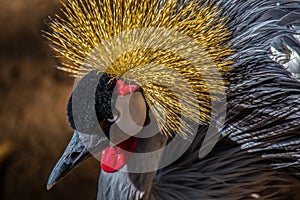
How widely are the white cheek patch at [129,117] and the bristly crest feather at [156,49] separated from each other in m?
0.03

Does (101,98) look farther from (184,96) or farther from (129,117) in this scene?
(184,96)

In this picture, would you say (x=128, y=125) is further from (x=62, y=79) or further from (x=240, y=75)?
(x=62, y=79)

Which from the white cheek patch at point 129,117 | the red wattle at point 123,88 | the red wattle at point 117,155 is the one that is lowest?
the red wattle at point 117,155

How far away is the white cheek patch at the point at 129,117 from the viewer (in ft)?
5.30

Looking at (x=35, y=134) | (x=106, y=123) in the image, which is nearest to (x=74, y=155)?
(x=106, y=123)

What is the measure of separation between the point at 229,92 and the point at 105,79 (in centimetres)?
36

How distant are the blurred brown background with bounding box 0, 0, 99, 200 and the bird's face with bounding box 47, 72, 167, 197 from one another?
823mm

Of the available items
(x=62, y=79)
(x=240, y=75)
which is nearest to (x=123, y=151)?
(x=240, y=75)

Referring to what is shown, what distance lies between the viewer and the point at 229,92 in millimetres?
1769

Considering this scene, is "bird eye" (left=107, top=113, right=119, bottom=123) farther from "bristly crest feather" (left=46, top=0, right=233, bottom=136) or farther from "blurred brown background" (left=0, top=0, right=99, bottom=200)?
"blurred brown background" (left=0, top=0, right=99, bottom=200)

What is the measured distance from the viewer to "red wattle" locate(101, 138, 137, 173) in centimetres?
172

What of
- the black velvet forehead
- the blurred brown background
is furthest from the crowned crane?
the blurred brown background

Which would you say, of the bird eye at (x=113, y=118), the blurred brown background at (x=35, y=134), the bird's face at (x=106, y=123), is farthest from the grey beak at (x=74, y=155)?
the blurred brown background at (x=35, y=134)

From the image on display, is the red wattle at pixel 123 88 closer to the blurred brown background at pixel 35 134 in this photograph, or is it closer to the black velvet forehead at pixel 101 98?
the black velvet forehead at pixel 101 98
